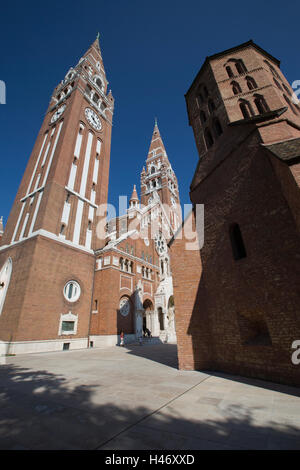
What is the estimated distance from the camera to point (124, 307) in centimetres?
2164

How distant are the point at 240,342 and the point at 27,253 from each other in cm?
1676

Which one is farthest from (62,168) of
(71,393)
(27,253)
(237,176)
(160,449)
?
(160,449)

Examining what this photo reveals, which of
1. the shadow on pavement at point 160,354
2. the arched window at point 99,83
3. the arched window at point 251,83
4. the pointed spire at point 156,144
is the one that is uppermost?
the pointed spire at point 156,144

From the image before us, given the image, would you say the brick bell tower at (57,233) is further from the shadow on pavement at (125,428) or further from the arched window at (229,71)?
the arched window at (229,71)

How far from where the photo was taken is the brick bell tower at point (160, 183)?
45.6 metres

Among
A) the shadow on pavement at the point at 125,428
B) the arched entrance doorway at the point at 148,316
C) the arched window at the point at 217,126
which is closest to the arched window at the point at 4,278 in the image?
the arched entrance doorway at the point at 148,316

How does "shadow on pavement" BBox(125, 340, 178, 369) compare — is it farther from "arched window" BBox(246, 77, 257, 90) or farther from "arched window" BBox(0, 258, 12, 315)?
"arched window" BBox(246, 77, 257, 90)

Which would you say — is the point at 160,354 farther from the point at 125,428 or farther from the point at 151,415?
the point at 125,428

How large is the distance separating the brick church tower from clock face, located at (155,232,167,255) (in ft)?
70.1

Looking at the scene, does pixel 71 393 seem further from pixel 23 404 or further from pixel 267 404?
pixel 267 404

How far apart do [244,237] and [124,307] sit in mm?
17851

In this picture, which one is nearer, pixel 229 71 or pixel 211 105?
pixel 229 71

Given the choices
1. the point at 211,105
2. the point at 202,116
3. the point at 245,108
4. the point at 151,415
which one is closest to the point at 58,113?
the point at 202,116

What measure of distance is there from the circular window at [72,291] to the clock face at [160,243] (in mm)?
14320
